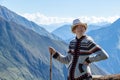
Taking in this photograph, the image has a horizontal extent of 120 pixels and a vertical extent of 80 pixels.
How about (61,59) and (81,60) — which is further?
(61,59)

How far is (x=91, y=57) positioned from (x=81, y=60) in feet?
0.87

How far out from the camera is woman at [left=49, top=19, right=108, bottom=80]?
27.5 feet

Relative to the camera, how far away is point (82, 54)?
8.55m

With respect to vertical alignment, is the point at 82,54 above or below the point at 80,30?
below

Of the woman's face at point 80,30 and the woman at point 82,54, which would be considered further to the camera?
the woman's face at point 80,30

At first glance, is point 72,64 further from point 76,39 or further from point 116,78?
point 116,78

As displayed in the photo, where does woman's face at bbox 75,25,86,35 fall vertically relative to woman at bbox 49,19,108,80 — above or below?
above

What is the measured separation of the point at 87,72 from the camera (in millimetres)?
8547

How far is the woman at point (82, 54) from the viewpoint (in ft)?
27.5

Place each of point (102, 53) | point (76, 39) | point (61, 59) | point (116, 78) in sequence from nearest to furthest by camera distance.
Result: point (102, 53) → point (76, 39) → point (61, 59) → point (116, 78)

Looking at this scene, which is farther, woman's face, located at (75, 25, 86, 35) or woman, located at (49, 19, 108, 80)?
woman's face, located at (75, 25, 86, 35)

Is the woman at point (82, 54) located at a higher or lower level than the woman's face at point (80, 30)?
lower

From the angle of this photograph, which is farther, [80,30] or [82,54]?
[80,30]

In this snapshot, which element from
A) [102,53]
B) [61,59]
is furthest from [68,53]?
[102,53]
